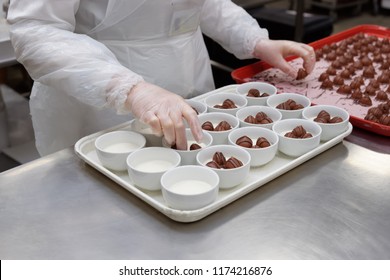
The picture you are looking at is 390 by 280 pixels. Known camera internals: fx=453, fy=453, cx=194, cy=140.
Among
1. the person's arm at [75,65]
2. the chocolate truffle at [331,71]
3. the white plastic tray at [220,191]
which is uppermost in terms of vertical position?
the person's arm at [75,65]

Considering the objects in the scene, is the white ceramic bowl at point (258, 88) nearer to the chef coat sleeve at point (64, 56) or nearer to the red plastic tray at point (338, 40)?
the red plastic tray at point (338, 40)

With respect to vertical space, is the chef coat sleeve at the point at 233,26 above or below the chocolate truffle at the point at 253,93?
above

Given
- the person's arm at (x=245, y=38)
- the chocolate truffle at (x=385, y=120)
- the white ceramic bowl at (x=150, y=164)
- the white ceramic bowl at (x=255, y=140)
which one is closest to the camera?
the white ceramic bowl at (x=150, y=164)

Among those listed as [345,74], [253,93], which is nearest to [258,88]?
[253,93]

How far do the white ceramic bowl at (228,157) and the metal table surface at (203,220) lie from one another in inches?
2.0

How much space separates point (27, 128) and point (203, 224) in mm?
2363

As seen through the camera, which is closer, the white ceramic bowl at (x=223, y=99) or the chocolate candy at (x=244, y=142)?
the chocolate candy at (x=244, y=142)

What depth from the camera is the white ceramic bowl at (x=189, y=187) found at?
3.20ft

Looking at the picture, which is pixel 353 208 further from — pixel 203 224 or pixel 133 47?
pixel 133 47

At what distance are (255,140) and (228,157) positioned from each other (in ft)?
0.47

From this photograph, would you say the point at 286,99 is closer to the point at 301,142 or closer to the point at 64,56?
the point at 301,142

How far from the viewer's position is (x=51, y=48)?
1245 mm

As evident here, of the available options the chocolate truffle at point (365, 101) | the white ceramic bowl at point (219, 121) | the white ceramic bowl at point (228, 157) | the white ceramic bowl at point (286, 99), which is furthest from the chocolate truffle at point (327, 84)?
the white ceramic bowl at point (228, 157)

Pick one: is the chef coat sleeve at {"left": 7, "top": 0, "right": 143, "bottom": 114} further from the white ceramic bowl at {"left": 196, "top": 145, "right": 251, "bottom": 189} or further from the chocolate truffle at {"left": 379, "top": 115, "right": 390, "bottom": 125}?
the chocolate truffle at {"left": 379, "top": 115, "right": 390, "bottom": 125}
